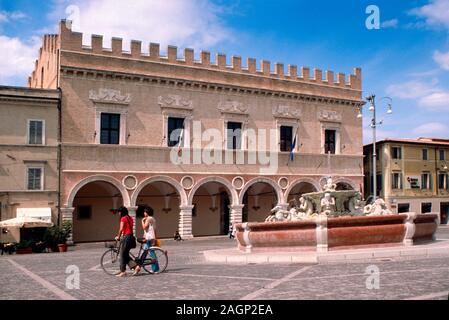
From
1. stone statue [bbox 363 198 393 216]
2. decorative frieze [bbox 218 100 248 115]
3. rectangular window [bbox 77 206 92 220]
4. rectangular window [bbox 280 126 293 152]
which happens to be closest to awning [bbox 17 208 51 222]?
rectangular window [bbox 77 206 92 220]

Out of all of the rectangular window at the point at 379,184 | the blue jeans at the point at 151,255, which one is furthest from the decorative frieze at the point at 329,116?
the blue jeans at the point at 151,255

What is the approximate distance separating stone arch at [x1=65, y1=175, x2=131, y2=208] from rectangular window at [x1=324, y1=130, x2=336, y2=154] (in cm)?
1452

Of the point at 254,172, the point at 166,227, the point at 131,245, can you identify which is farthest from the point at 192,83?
the point at 131,245

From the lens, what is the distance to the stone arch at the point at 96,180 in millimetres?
27562

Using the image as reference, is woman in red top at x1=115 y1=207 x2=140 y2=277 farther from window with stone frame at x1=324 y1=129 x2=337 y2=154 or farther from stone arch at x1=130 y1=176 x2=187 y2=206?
window with stone frame at x1=324 y1=129 x2=337 y2=154

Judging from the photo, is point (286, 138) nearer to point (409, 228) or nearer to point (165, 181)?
point (165, 181)

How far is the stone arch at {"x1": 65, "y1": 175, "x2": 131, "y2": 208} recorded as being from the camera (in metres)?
27.6

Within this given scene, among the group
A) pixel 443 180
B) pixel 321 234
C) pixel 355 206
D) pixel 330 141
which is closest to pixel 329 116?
pixel 330 141

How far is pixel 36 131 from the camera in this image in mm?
27234

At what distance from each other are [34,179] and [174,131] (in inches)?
326

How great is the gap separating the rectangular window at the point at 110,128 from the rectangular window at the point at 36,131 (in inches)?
126

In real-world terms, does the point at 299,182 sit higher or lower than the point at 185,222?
higher
